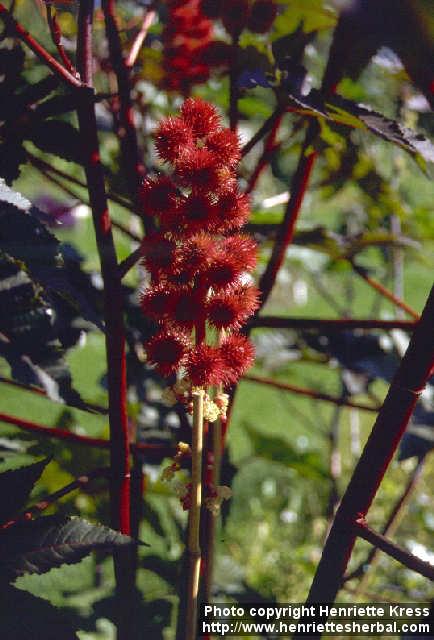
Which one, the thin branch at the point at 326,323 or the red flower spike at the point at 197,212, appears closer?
the red flower spike at the point at 197,212

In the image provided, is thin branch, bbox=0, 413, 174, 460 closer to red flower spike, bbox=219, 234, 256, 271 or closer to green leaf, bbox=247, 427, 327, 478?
red flower spike, bbox=219, 234, 256, 271

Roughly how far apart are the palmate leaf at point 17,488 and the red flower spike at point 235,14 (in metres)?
0.46

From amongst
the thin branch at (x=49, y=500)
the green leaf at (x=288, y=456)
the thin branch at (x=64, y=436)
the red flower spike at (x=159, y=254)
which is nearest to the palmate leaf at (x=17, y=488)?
the thin branch at (x=49, y=500)

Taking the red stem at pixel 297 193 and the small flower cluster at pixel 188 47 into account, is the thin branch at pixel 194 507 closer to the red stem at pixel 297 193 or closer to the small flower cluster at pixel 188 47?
the red stem at pixel 297 193

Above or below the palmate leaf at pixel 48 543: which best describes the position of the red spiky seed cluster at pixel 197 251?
above

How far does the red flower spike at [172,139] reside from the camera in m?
0.54

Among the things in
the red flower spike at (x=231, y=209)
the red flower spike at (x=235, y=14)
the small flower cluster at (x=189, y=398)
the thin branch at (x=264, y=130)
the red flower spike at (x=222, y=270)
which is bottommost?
the small flower cluster at (x=189, y=398)

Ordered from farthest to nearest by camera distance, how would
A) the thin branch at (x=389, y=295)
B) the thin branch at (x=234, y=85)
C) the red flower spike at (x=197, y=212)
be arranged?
the thin branch at (x=389, y=295), the thin branch at (x=234, y=85), the red flower spike at (x=197, y=212)

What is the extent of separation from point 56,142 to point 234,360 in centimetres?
30

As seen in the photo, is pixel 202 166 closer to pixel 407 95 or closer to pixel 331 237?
pixel 331 237

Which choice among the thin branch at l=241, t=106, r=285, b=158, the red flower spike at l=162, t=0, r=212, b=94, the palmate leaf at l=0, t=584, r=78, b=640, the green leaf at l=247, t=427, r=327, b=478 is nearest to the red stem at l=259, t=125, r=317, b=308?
the thin branch at l=241, t=106, r=285, b=158

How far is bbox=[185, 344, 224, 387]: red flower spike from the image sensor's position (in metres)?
0.53

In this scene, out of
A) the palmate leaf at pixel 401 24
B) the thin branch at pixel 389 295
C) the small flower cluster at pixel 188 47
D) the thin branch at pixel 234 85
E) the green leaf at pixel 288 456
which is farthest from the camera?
the green leaf at pixel 288 456

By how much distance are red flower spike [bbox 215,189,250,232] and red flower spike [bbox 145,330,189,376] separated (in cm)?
9
